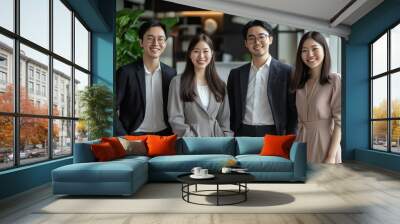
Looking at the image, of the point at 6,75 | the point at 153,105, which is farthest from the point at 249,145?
the point at 6,75

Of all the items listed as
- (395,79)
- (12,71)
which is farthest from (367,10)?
(12,71)

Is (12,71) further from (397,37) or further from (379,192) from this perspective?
(397,37)

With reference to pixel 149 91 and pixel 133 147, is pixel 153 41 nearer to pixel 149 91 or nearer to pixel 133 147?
pixel 149 91

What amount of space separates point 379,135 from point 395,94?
1.07 meters

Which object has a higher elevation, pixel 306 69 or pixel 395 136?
pixel 306 69

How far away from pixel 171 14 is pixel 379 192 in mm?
8752

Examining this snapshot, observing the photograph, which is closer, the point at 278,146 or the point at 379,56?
the point at 278,146

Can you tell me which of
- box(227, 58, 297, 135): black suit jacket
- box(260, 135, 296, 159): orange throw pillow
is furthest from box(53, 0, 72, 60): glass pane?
box(260, 135, 296, 159): orange throw pillow

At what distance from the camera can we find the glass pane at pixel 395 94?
25.1ft

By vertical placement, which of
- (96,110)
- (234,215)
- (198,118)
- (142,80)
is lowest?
(234,215)

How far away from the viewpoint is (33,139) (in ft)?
18.2

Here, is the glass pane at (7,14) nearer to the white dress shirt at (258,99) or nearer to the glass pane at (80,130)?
the glass pane at (80,130)

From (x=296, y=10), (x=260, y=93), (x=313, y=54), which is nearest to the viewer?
(x=260, y=93)

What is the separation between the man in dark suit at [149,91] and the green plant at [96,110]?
0.28 metres
